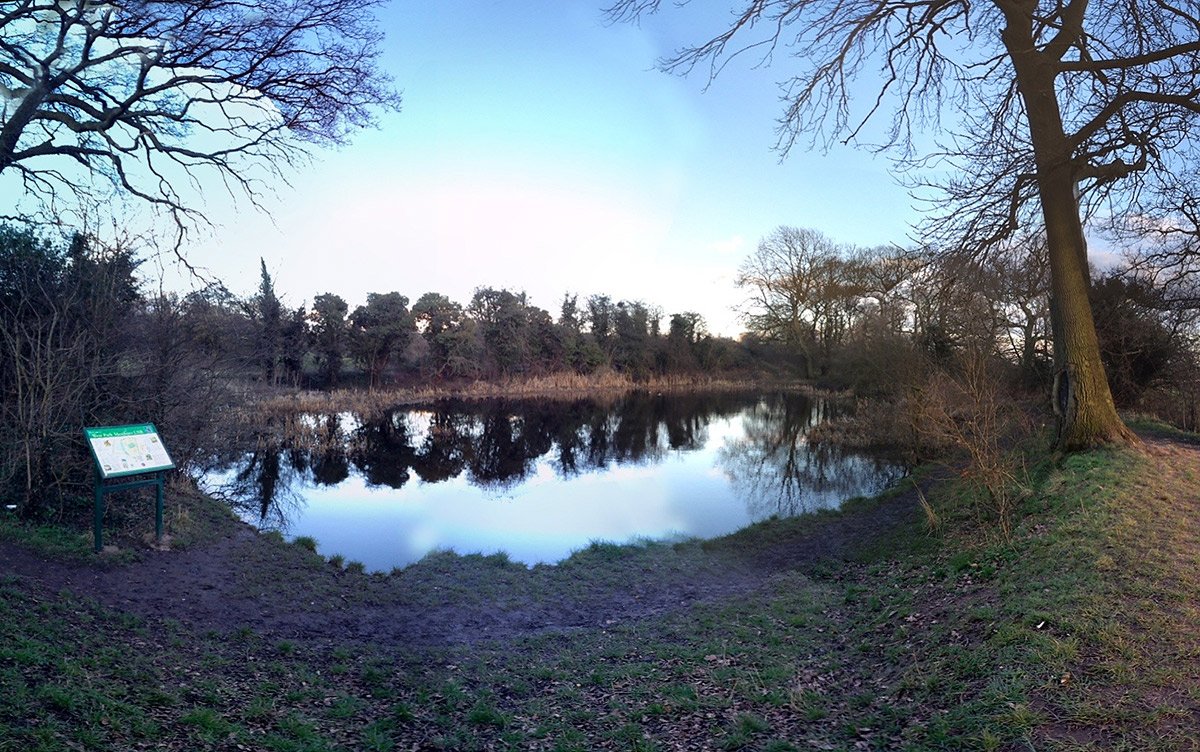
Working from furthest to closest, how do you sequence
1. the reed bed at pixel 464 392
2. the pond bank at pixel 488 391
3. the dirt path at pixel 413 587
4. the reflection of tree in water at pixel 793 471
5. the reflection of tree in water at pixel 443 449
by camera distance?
the pond bank at pixel 488 391 → the reed bed at pixel 464 392 → the reflection of tree in water at pixel 443 449 → the reflection of tree in water at pixel 793 471 → the dirt path at pixel 413 587

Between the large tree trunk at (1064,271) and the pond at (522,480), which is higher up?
the large tree trunk at (1064,271)

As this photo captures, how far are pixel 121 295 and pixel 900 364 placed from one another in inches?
795

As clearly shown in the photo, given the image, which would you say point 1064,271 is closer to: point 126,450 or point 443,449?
point 126,450

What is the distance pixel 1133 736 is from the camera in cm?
350

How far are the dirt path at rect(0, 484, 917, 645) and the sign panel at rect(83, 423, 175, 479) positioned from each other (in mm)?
1017

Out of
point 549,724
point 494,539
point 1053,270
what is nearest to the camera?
point 549,724

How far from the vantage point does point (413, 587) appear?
8.80 metres

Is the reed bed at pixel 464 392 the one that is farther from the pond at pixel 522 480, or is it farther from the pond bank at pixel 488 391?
the pond at pixel 522 480

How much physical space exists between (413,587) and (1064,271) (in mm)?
9905

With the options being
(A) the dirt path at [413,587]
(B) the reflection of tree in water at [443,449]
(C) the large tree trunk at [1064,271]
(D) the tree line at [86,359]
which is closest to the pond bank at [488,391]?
(B) the reflection of tree in water at [443,449]

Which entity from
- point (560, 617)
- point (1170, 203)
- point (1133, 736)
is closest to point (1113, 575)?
point (1133, 736)

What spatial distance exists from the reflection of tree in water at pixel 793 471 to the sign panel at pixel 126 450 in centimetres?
1049

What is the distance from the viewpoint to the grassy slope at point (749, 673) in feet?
12.7

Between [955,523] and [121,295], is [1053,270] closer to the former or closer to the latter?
[955,523]
